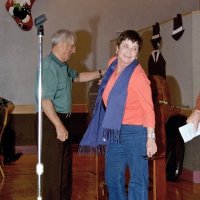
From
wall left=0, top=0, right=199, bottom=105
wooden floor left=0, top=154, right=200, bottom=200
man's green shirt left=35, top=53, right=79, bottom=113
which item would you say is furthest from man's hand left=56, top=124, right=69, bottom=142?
wall left=0, top=0, right=199, bottom=105

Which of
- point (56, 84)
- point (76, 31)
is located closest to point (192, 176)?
point (56, 84)

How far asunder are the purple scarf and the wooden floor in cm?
128

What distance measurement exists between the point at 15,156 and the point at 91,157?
1129mm

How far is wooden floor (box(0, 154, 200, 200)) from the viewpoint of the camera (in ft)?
12.9

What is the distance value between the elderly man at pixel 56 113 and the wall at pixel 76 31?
153 inches

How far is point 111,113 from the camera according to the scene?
251cm

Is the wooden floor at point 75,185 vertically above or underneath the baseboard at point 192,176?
underneath

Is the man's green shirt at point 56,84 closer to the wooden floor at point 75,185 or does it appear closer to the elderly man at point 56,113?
the elderly man at point 56,113

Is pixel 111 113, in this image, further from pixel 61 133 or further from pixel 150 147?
pixel 61 133

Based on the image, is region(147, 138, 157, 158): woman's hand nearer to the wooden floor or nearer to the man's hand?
the man's hand

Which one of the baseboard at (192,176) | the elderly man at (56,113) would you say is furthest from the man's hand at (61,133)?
the baseboard at (192,176)

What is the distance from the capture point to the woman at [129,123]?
245 centimetres

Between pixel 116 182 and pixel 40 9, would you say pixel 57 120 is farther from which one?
pixel 40 9

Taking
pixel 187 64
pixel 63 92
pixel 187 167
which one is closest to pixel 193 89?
pixel 187 64
